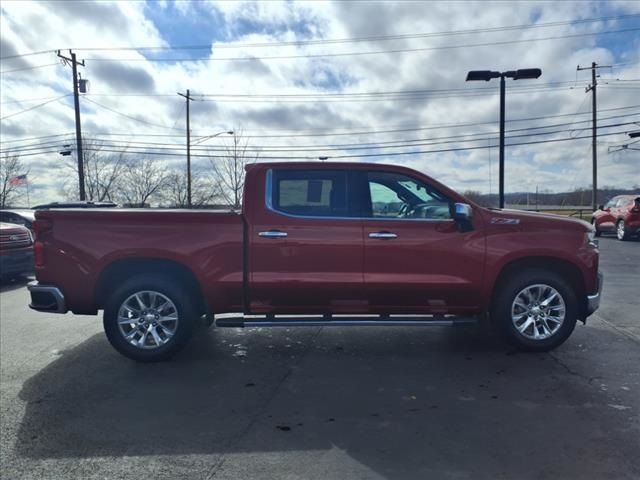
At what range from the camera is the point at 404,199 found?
529 cm

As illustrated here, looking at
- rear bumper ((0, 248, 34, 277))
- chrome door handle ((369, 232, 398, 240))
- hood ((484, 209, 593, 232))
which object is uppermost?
hood ((484, 209, 593, 232))

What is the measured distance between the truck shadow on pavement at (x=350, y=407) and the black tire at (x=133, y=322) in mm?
141

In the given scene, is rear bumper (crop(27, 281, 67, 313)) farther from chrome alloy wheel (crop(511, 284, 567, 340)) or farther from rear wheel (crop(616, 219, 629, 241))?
rear wheel (crop(616, 219, 629, 241))

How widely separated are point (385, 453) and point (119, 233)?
333cm

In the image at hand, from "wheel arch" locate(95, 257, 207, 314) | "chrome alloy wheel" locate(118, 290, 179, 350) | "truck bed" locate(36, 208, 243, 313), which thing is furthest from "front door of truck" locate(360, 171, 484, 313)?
"chrome alloy wheel" locate(118, 290, 179, 350)

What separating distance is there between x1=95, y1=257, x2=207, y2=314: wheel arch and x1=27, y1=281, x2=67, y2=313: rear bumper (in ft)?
1.09

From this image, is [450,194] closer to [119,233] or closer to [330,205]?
[330,205]

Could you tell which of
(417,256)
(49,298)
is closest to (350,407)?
(417,256)

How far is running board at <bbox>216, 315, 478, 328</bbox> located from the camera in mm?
5039

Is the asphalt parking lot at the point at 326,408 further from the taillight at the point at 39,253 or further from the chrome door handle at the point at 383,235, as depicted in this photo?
the chrome door handle at the point at 383,235

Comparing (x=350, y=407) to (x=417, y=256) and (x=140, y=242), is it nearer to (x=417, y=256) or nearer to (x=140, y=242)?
(x=417, y=256)

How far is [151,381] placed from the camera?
182 inches

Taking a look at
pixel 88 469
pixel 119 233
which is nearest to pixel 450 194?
pixel 119 233

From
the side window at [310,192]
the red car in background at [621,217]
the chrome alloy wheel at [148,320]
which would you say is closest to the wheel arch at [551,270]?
the side window at [310,192]
